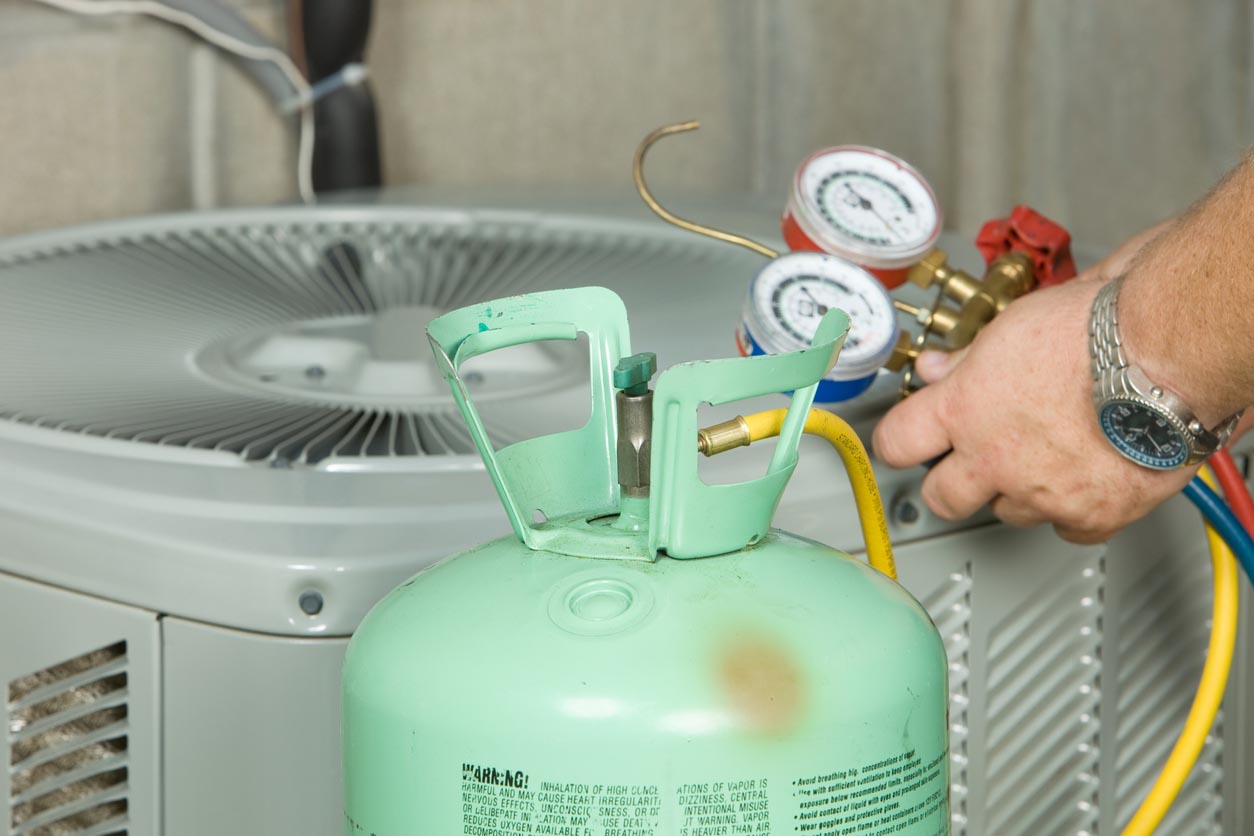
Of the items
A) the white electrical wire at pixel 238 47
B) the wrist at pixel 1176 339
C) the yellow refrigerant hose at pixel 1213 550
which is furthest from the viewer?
the white electrical wire at pixel 238 47

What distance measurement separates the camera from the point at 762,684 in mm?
473

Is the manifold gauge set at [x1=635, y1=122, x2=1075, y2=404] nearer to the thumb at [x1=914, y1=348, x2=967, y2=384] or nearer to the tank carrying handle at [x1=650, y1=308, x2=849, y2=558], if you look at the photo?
the thumb at [x1=914, y1=348, x2=967, y2=384]

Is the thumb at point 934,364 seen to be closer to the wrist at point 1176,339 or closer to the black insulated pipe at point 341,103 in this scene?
the wrist at point 1176,339

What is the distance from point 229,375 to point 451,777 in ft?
1.50

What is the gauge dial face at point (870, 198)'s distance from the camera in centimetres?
81

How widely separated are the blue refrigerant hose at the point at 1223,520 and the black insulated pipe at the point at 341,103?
976mm

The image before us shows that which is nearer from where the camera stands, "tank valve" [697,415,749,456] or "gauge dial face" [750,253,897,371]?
"tank valve" [697,415,749,456]

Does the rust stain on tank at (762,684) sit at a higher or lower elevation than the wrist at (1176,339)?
lower

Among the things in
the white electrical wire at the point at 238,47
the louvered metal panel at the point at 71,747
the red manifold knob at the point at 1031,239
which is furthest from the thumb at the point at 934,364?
the white electrical wire at the point at 238,47

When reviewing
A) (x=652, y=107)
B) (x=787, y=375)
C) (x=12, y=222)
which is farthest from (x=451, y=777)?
(x=652, y=107)

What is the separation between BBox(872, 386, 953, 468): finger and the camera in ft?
2.43

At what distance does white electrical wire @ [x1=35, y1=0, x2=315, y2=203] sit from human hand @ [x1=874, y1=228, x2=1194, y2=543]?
86cm

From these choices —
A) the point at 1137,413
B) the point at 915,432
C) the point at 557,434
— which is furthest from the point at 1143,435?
the point at 557,434

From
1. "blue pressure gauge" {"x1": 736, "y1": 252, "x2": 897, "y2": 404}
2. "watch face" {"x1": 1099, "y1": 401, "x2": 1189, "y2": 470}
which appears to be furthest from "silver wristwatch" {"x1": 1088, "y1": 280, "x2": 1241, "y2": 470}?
"blue pressure gauge" {"x1": 736, "y1": 252, "x2": 897, "y2": 404}
